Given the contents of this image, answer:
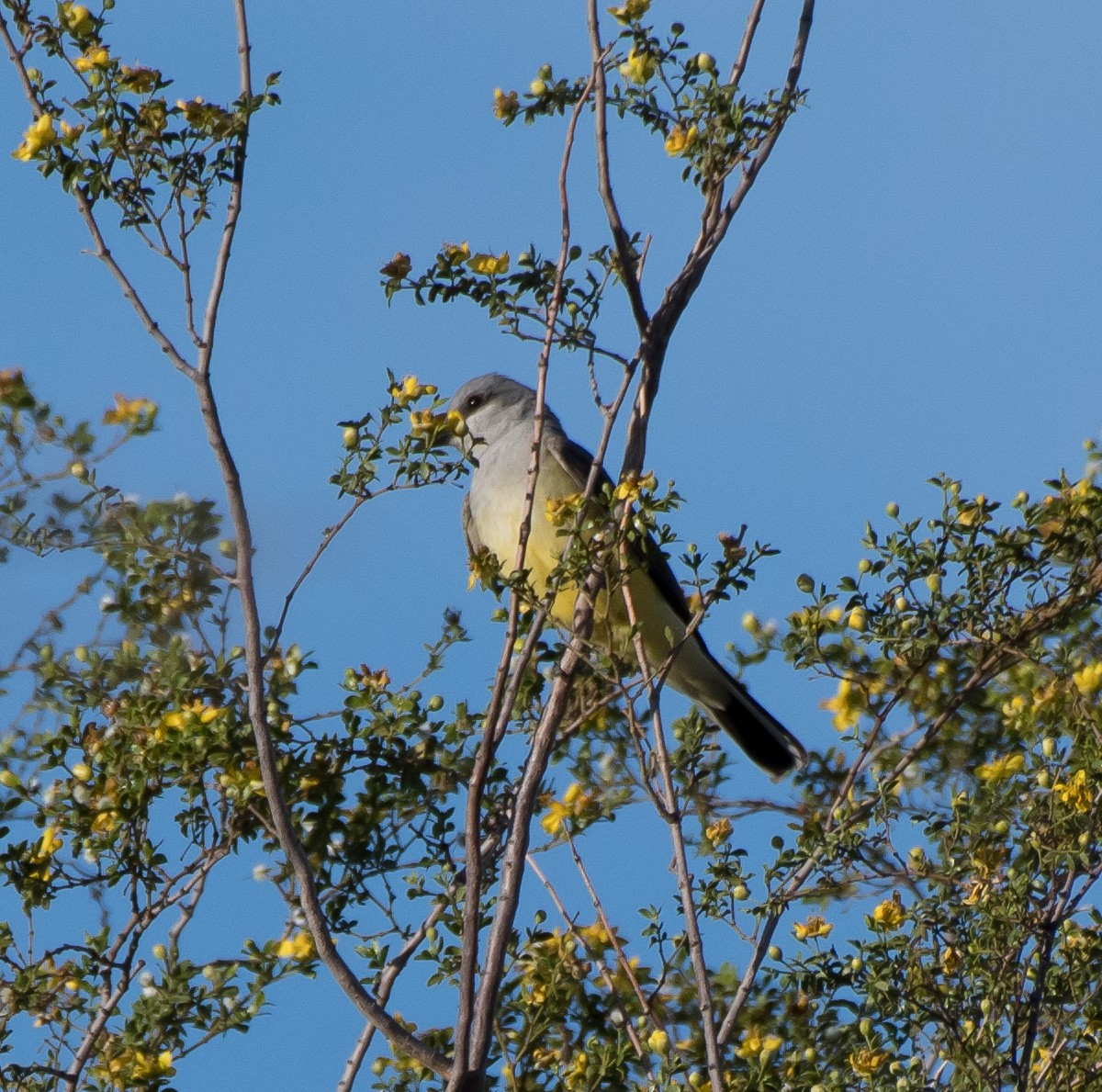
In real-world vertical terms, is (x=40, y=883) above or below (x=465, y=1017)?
above

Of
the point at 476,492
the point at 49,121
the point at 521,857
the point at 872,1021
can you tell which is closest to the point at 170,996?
the point at 521,857

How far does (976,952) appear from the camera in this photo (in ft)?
12.0

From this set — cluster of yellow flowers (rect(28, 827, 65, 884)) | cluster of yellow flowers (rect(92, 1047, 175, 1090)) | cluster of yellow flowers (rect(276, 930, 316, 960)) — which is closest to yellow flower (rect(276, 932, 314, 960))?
cluster of yellow flowers (rect(276, 930, 316, 960))

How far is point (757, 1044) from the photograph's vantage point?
3.66m

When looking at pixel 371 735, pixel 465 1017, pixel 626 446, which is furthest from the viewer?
pixel 371 735

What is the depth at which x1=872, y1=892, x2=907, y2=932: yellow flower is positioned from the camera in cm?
367

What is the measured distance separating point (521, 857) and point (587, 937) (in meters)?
1.03

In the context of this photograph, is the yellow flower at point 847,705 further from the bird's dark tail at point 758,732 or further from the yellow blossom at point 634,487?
the bird's dark tail at point 758,732

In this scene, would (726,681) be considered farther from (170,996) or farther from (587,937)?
(170,996)

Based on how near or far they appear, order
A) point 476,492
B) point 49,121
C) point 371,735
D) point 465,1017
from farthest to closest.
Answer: point 476,492 → point 371,735 → point 49,121 → point 465,1017

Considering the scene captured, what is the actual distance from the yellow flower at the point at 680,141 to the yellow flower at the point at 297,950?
216 centimetres

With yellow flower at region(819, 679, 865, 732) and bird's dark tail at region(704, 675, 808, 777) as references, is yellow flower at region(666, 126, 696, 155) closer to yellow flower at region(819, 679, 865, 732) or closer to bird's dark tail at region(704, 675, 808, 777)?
yellow flower at region(819, 679, 865, 732)

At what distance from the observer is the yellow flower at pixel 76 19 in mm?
3963

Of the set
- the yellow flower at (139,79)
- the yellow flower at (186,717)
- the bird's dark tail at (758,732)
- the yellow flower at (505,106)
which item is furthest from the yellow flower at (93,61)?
the bird's dark tail at (758,732)
